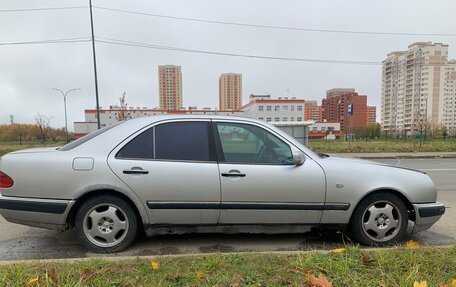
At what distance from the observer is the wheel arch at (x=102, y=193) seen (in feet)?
10.7

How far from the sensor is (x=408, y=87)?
188 ft

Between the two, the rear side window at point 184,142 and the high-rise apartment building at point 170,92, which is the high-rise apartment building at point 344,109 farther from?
the rear side window at point 184,142

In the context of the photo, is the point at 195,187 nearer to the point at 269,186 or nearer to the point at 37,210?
the point at 269,186

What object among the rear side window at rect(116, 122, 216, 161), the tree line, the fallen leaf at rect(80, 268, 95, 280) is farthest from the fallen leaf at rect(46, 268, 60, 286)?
the tree line

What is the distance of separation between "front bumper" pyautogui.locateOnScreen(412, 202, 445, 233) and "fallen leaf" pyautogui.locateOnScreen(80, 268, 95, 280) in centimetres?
343

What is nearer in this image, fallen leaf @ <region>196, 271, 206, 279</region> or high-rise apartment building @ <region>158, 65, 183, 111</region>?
fallen leaf @ <region>196, 271, 206, 279</region>

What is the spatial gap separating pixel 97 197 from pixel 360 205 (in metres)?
2.90

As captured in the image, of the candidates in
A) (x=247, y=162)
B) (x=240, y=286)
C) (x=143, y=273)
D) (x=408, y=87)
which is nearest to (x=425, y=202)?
(x=247, y=162)

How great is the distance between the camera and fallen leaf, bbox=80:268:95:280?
2.48 m

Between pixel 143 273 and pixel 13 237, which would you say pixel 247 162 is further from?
pixel 13 237

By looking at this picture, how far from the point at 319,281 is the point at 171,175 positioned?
69.0 inches

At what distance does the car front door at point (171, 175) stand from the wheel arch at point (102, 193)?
0.26 ft

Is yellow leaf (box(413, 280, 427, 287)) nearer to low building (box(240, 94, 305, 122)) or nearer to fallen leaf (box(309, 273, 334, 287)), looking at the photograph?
fallen leaf (box(309, 273, 334, 287))

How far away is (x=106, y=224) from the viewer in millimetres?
3354
